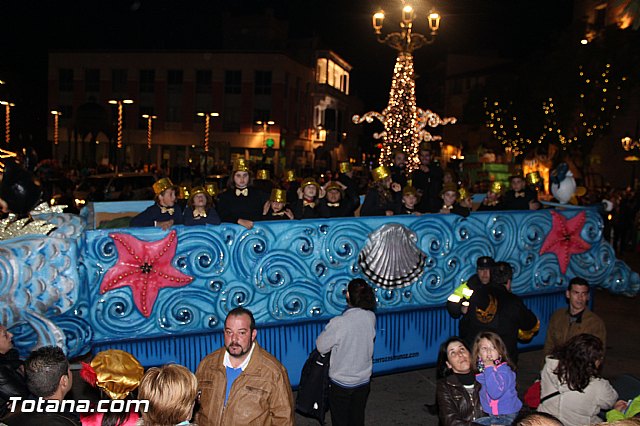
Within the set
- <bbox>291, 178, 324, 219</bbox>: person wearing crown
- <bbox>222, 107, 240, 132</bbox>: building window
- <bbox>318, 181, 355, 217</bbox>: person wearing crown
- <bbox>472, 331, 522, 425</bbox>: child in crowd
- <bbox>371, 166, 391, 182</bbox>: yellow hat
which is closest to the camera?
<bbox>472, 331, 522, 425</bbox>: child in crowd

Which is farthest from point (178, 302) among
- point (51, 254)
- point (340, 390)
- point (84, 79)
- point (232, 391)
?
point (84, 79)

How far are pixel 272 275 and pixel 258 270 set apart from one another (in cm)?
16

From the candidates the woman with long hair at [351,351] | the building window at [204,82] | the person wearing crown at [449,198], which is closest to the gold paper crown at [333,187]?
the person wearing crown at [449,198]

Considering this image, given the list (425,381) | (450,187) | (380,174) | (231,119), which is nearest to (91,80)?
→ (231,119)

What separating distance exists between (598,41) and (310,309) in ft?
100

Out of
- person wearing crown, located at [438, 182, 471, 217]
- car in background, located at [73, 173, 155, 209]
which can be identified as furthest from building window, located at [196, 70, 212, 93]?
person wearing crown, located at [438, 182, 471, 217]

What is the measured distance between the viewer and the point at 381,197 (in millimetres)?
8148

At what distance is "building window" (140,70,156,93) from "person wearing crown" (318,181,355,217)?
43.9m

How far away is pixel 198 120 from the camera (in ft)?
161

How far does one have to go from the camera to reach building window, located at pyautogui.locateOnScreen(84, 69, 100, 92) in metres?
49.5

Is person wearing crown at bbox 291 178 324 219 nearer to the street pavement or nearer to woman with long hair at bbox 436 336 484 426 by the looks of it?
the street pavement

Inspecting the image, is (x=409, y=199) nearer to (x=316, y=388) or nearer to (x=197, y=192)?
(x=197, y=192)

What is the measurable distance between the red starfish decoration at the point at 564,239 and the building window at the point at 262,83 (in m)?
41.6

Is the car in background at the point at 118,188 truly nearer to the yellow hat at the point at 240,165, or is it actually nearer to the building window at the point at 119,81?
the yellow hat at the point at 240,165
